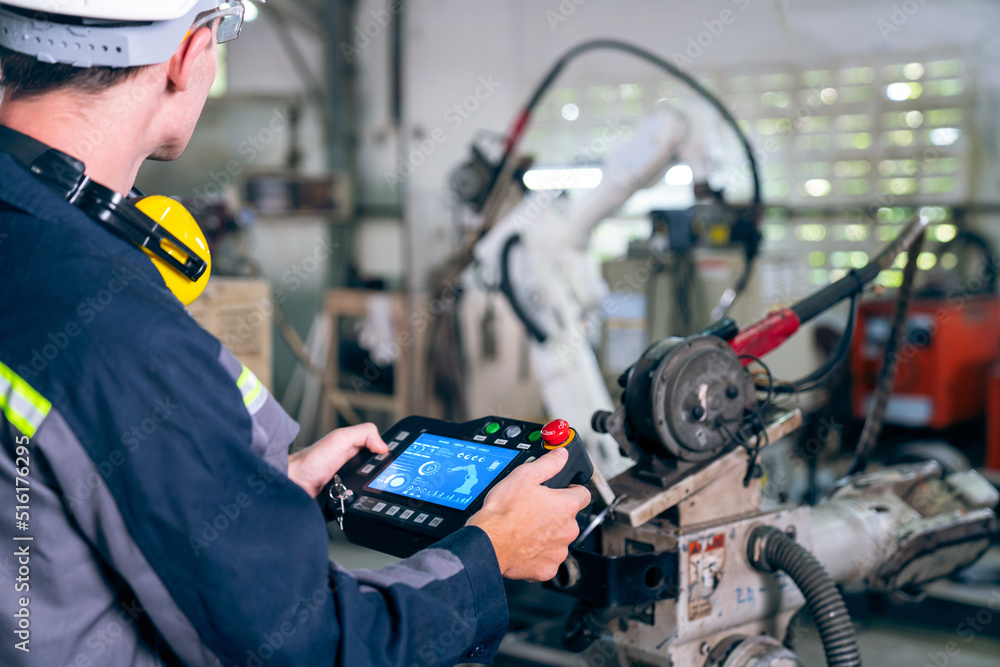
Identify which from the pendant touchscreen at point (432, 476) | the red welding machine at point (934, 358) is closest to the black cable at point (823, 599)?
the pendant touchscreen at point (432, 476)

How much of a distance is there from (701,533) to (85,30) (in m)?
0.98

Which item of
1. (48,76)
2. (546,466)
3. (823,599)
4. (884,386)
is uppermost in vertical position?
(48,76)

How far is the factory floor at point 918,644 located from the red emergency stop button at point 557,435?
148 centimetres

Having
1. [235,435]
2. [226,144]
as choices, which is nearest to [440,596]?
[235,435]

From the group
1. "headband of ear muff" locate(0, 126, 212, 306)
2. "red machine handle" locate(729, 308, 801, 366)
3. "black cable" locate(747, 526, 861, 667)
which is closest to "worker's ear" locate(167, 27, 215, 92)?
"headband of ear muff" locate(0, 126, 212, 306)

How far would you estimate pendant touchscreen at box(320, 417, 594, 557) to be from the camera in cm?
91

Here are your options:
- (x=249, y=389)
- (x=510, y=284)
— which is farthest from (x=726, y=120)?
(x=249, y=389)

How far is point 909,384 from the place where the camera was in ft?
11.4

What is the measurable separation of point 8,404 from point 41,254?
0.40 feet

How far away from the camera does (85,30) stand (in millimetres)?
711

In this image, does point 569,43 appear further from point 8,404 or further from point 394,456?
point 8,404

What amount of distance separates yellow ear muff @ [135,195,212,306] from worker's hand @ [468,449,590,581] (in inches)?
14.9

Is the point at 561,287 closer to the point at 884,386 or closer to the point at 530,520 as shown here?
the point at 884,386

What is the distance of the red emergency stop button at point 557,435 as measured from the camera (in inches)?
36.2
